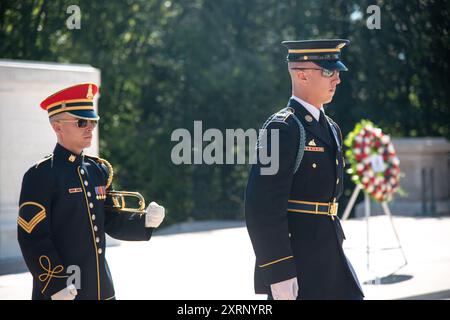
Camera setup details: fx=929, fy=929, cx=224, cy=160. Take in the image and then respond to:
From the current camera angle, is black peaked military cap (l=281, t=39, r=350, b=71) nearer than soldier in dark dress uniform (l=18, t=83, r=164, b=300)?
No

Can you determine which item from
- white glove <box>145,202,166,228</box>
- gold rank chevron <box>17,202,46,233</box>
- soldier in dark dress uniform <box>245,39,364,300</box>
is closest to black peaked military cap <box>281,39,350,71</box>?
soldier in dark dress uniform <box>245,39,364,300</box>

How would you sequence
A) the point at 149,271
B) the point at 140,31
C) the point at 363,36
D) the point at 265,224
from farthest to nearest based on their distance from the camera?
the point at 140,31 < the point at 363,36 < the point at 149,271 < the point at 265,224

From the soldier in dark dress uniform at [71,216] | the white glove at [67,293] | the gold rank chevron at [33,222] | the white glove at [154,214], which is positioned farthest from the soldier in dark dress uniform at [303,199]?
the gold rank chevron at [33,222]

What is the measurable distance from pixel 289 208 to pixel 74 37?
1592 cm

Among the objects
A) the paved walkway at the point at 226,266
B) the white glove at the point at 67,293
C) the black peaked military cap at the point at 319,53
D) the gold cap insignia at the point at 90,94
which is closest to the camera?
the white glove at the point at 67,293

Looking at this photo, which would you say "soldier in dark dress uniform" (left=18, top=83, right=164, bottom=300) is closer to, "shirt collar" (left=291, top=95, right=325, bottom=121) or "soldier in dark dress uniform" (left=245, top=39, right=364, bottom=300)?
→ "soldier in dark dress uniform" (left=245, top=39, right=364, bottom=300)

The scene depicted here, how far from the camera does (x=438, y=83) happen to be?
15930mm

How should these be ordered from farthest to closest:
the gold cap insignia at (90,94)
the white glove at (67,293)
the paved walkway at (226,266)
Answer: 1. the paved walkway at (226,266)
2. the gold cap insignia at (90,94)
3. the white glove at (67,293)

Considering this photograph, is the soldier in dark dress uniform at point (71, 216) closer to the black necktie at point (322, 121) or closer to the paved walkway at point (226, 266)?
the black necktie at point (322, 121)

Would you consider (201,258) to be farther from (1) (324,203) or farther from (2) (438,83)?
(2) (438,83)

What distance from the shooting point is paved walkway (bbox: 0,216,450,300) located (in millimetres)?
8039

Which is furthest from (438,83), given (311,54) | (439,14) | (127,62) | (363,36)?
(311,54)

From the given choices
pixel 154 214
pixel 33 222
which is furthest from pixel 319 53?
pixel 33 222

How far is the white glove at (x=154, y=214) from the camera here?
4.75 metres
